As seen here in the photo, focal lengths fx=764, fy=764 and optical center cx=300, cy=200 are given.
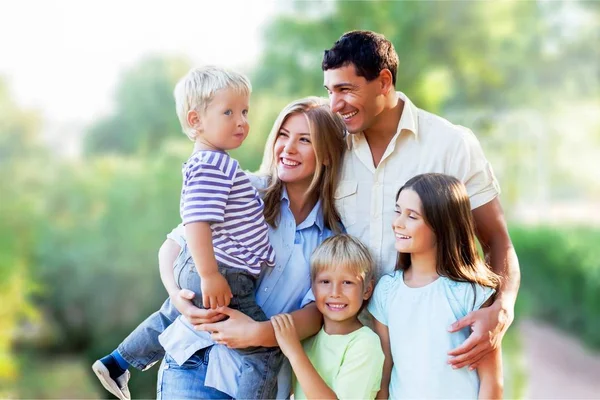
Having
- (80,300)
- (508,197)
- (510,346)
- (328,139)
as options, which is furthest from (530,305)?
(328,139)

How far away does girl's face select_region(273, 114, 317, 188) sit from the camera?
247 centimetres

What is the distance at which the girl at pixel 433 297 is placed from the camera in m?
2.27

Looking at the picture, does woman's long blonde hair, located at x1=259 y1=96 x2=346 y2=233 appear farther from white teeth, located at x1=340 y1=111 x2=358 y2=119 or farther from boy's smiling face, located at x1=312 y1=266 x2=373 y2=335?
boy's smiling face, located at x1=312 y1=266 x2=373 y2=335

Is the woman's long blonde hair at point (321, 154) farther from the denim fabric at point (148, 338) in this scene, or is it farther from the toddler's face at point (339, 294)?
the denim fabric at point (148, 338)

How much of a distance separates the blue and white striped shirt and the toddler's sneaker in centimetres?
60

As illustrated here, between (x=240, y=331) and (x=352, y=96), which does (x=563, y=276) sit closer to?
(x=352, y=96)

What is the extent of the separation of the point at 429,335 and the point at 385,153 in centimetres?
61

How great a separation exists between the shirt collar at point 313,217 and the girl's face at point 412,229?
31 cm

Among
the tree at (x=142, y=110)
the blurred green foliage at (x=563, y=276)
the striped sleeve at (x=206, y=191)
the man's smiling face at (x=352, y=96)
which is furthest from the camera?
the tree at (x=142, y=110)

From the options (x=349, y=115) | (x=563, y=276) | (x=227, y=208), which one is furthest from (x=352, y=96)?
(x=563, y=276)

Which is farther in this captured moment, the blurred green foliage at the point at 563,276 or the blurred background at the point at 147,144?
the blurred background at the point at 147,144

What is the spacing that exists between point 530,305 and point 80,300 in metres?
6.44

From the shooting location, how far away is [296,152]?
247 cm

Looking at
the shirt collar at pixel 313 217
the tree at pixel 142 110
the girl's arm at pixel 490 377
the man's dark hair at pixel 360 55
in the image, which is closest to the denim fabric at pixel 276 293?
the shirt collar at pixel 313 217
